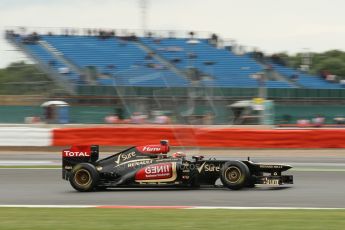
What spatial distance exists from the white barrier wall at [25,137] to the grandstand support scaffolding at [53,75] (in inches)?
326

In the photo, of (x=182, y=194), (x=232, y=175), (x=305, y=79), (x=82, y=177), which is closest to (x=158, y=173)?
(x=182, y=194)

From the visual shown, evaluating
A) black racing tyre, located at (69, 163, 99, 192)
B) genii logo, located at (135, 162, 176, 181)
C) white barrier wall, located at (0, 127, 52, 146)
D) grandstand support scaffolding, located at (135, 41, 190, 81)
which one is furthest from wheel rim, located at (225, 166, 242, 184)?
grandstand support scaffolding, located at (135, 41, 190, 81)

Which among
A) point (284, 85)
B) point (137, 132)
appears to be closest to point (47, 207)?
point (137, 132)

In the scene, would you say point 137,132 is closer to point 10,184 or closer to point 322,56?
point 10,184

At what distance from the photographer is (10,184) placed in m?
12.4

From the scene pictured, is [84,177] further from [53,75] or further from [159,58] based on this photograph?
[159,58]

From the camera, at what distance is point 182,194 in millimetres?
10453

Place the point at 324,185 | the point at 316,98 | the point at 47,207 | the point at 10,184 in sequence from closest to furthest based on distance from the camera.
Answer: the point at 47,207, the point at 324,185, the point at 10,184, the point at 316,98

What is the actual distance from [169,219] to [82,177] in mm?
4133

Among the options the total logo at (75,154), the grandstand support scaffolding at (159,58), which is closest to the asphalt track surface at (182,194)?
the total logo at (75,154)

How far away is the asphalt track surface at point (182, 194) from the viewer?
31.2 ft

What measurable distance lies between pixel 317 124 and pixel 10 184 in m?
18.1

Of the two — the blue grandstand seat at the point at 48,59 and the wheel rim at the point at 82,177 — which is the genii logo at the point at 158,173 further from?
the blue grandstand seat at the point at 48,59

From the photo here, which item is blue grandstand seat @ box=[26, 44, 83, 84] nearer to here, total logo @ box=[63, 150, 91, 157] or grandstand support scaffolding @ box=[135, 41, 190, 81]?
grandstand support scaffolding @ box=[135, 41, 190, 81]
